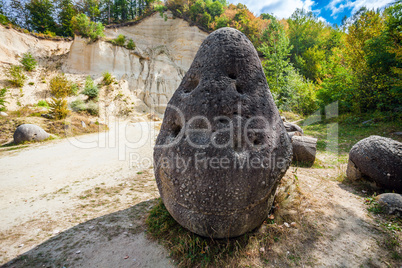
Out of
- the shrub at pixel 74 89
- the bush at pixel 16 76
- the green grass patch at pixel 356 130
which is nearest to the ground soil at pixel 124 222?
the green grass patch at pixel 356 130

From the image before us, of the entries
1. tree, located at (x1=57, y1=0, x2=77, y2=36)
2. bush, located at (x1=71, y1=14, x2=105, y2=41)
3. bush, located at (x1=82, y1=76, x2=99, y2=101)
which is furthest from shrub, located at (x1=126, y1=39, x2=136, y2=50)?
tree, located at (x1=57, y1=0, x2=77, y2=36)

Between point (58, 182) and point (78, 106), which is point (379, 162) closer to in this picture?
point (58, 182)

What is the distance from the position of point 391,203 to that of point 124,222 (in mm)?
4113

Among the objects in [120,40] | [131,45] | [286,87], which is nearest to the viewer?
[286,87]

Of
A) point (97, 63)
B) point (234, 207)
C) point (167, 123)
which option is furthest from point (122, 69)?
point (234, 207)

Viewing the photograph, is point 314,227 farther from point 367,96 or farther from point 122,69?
point 122,69

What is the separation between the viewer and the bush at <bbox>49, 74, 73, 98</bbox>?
13391 millimetres

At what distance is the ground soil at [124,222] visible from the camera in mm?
2035

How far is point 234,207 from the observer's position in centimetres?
199

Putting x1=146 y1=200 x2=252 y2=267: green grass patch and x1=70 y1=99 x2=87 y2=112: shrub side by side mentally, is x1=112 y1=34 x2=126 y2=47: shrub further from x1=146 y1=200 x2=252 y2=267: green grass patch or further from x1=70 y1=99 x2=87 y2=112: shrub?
x1=146 y1=200 x2=252 y2=267: green grass patch

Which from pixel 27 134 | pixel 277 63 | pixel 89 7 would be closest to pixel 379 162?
pixel 27 134

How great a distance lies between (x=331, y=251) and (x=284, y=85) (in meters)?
16.6

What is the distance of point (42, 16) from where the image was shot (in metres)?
18.4

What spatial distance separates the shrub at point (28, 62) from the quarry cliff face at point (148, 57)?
196 cm
